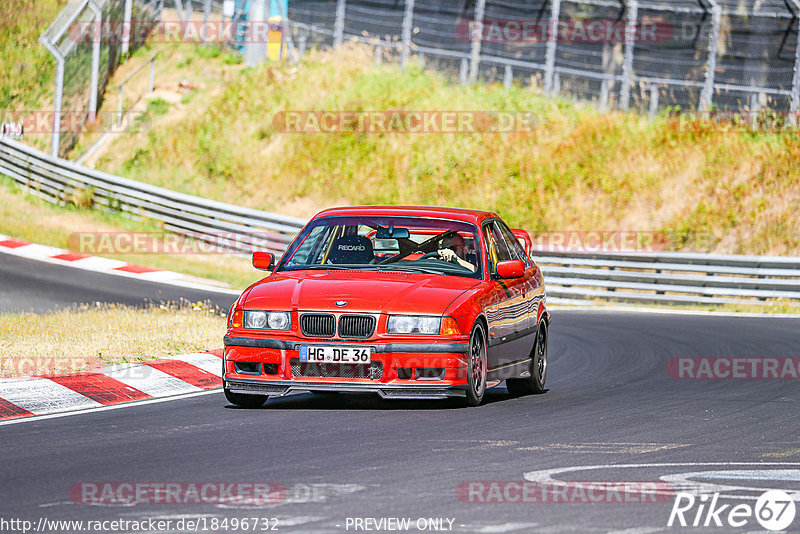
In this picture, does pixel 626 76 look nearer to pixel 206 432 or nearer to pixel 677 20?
pixel 677 20

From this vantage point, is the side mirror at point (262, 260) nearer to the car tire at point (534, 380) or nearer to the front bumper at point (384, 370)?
the front bumper at point (384, 370)

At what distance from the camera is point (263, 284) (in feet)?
32.2

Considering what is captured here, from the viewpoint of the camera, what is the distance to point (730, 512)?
19.8 feet

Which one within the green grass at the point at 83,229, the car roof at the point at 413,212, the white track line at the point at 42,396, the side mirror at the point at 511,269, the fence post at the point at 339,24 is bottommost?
the green grass at the point at 83,229

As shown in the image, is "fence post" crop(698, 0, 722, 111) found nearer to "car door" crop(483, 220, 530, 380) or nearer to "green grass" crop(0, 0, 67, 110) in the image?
"car door" crop(483, 220, 530, 380)

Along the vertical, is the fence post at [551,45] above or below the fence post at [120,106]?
above

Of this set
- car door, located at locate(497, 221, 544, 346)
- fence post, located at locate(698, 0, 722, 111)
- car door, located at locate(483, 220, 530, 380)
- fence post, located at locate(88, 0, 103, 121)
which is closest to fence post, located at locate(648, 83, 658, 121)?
fence post, located at locate(698, 0, 722, 111)

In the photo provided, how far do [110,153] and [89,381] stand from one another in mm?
24645

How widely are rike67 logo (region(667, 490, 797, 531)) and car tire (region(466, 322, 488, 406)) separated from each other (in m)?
3.15

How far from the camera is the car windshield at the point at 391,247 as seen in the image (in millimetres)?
10383

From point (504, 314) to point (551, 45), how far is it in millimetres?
20221

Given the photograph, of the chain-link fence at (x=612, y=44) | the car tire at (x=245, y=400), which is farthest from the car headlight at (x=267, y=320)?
the chain-link fence at (x=612, y=44)

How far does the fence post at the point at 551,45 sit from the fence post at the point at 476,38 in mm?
1634

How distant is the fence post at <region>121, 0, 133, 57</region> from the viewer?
36031 millimetres
